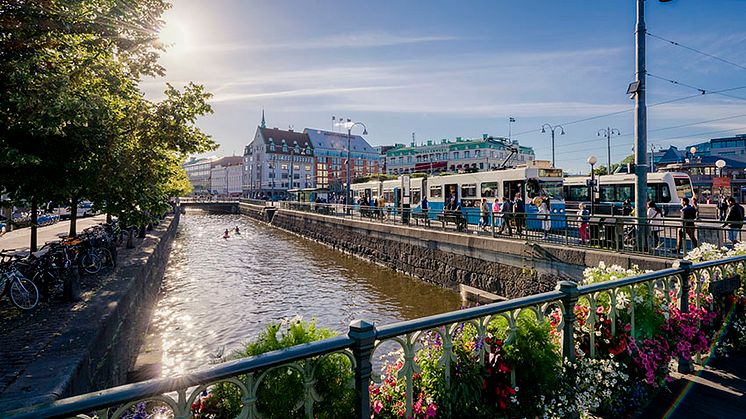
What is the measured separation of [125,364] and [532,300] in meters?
8.72

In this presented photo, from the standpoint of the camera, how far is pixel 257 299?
1616 centimetres

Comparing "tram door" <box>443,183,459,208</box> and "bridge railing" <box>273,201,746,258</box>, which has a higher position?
"tram door" <box>443,183,459,208</box>

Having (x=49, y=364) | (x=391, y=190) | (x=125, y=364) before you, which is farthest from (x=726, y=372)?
(x=391, y=190)

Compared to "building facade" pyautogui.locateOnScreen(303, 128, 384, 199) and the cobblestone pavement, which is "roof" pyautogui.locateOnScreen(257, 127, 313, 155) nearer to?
"building facade" pyautogui.locateOnScreen(303, 128, 384, 199)

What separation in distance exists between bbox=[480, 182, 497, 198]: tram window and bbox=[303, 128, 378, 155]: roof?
339 feet

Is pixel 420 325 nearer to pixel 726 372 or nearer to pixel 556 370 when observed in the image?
pixel 556 370

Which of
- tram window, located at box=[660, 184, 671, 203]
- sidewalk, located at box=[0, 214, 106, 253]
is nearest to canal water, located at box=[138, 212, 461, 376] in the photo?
sidewalk, located at box=[0, 214, 106, 253]

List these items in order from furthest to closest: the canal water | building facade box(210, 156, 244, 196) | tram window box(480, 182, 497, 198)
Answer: building facade box(210, 156, 244, 196) < tram window box(480, 182, 497, 198) < the canal water

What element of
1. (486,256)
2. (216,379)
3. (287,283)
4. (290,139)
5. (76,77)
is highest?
(290,139)

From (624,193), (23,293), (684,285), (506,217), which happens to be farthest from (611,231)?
(23,293)

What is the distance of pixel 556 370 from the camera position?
11.8ft

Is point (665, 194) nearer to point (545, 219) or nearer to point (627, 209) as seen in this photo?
point (627, 209)

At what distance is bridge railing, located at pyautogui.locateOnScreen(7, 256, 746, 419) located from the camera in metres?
1.85

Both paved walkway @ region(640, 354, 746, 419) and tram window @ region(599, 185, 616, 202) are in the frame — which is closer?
paved walkway @ region(640, 354, 746, 419)
